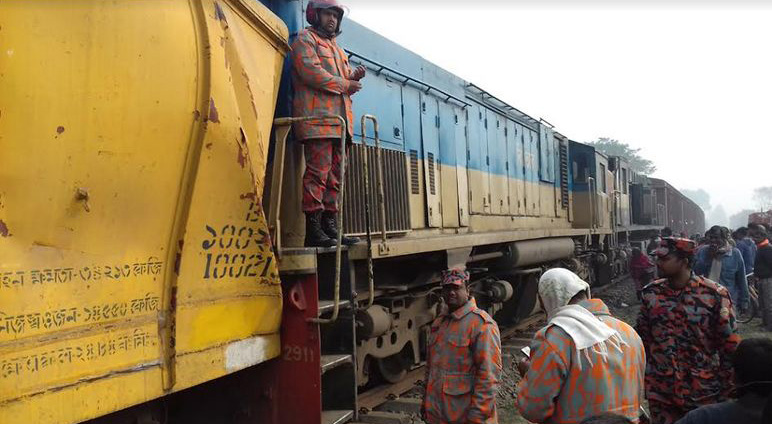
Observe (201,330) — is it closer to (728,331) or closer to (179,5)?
(179,5)

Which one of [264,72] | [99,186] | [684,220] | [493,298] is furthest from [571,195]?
[684,220]

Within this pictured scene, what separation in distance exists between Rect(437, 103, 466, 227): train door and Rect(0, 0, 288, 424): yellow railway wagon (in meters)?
3.83

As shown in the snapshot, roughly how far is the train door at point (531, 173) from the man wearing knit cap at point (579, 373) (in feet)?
24.7

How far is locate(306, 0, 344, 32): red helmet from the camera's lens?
4.10 metres

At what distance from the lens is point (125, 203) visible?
2.49 metres

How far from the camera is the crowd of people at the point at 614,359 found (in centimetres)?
234

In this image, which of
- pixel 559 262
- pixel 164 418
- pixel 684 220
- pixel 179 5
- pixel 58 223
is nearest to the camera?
pixel 58 223

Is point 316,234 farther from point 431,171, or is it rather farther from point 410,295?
point 431,171

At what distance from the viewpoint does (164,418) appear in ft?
10.7

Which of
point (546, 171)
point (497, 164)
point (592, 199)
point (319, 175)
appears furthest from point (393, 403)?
point (592, 199)

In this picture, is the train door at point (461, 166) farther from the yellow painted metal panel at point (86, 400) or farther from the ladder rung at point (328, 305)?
the yellow painted metal panel at point (86, 400)

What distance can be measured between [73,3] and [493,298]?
6.06m

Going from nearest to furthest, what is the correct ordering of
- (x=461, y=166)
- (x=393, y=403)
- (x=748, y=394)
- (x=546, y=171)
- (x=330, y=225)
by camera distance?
(x=748, y=394) → (x=330, y=225) → (x=393, y=403) → (x=461, y=166) → (x=546, y=171)

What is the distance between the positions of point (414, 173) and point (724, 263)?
5.42 metres
